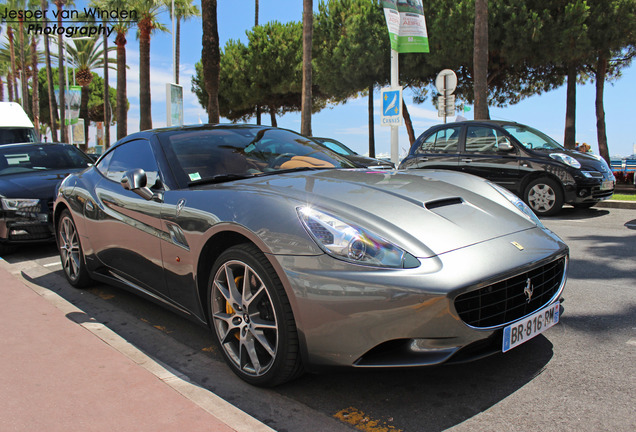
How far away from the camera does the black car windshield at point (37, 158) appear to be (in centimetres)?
746

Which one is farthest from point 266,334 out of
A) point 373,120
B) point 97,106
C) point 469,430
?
point 97,106

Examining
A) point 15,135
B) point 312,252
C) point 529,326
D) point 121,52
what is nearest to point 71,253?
point 312,252

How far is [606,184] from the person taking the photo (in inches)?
347

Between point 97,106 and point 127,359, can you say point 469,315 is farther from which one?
point 97,106

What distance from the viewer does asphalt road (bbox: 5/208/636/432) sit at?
7.79 ft

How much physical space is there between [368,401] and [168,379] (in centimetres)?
105

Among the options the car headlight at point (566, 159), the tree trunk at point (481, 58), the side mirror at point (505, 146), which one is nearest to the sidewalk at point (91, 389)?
the side mirror at point (505, 146)

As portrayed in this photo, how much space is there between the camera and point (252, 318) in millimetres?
2736

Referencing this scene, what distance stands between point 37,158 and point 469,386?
7116 millimetres

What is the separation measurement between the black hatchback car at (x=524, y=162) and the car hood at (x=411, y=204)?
589cm

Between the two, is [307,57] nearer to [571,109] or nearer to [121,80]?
[571,109]

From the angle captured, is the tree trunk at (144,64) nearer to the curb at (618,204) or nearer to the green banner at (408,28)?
the green banner at (408,28)

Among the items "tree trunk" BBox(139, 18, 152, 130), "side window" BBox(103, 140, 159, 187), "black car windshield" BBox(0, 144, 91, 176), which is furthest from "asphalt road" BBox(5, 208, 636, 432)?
"tree trunk" BBox(139, 18, 152, 130)

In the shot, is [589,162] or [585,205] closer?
[589,162]
